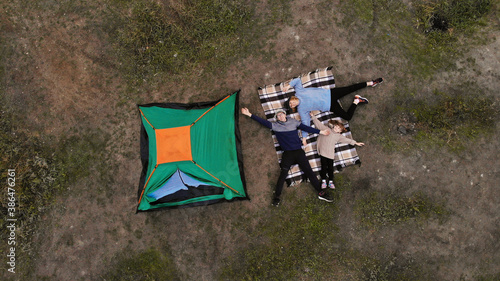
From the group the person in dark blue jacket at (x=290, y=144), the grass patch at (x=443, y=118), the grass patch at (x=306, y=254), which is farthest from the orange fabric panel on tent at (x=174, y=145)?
the grass patch at (x=443, y=118)

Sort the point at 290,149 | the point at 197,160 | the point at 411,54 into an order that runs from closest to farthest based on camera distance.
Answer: the point at 197,160 → the point at 290,149 → the point at 411,54

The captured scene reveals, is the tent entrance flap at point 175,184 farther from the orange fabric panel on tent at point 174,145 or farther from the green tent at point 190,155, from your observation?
the orange fabric panel on tent at point 174,145

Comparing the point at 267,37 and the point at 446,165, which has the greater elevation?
the point at 267,37

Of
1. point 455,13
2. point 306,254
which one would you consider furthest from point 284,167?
point 455,13

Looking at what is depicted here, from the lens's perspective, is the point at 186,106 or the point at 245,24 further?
the point at 245,24

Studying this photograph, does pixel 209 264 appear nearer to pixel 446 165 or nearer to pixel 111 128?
pixel 111 128

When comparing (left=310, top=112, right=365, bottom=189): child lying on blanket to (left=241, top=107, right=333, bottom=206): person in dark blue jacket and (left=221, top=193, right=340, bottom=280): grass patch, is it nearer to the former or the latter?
(left=241, top=107, right=333, bottom=206): person in dark blue jacket

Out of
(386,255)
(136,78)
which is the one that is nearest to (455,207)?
(386,255)

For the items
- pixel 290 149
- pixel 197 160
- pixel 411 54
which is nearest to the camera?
pixel 197 160
